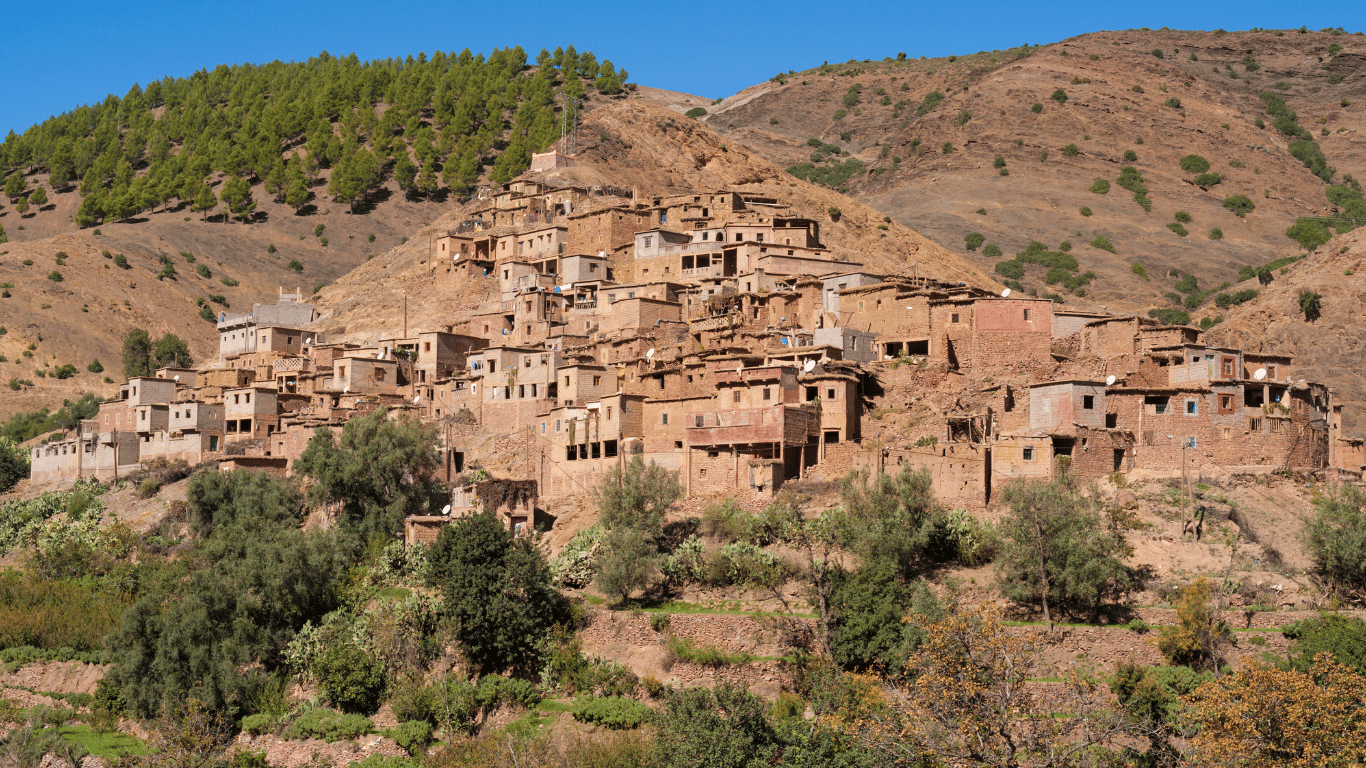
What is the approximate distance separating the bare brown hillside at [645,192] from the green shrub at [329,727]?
27875 millimetres

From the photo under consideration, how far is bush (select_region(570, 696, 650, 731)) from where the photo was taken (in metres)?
31.8

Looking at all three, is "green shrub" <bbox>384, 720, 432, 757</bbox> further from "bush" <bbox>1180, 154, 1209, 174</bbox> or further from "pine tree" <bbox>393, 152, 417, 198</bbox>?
"bush" <bbox>1180, 154, 1209, 174</bbox>

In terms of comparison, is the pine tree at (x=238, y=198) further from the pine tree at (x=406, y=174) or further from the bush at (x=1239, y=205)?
the bush at (x=1239, y=205)

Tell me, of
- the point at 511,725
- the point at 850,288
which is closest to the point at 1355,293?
the point at 850,288

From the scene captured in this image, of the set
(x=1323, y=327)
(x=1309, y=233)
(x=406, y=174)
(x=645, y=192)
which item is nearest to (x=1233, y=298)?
(x=1323, y=327)

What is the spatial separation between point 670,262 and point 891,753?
39.2 metres

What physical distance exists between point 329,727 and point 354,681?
1.33m

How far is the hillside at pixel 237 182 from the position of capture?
290ft

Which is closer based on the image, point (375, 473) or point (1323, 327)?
point (375, 473)

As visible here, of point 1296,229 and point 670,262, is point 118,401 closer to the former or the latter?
point 670,262

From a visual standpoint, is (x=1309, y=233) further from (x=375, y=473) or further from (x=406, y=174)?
(x=375, y=473)

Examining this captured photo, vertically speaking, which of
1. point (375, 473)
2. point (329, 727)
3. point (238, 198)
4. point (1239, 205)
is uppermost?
point (1239, 205)

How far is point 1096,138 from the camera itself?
124312 millimetres

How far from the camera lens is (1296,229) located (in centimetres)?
10444
